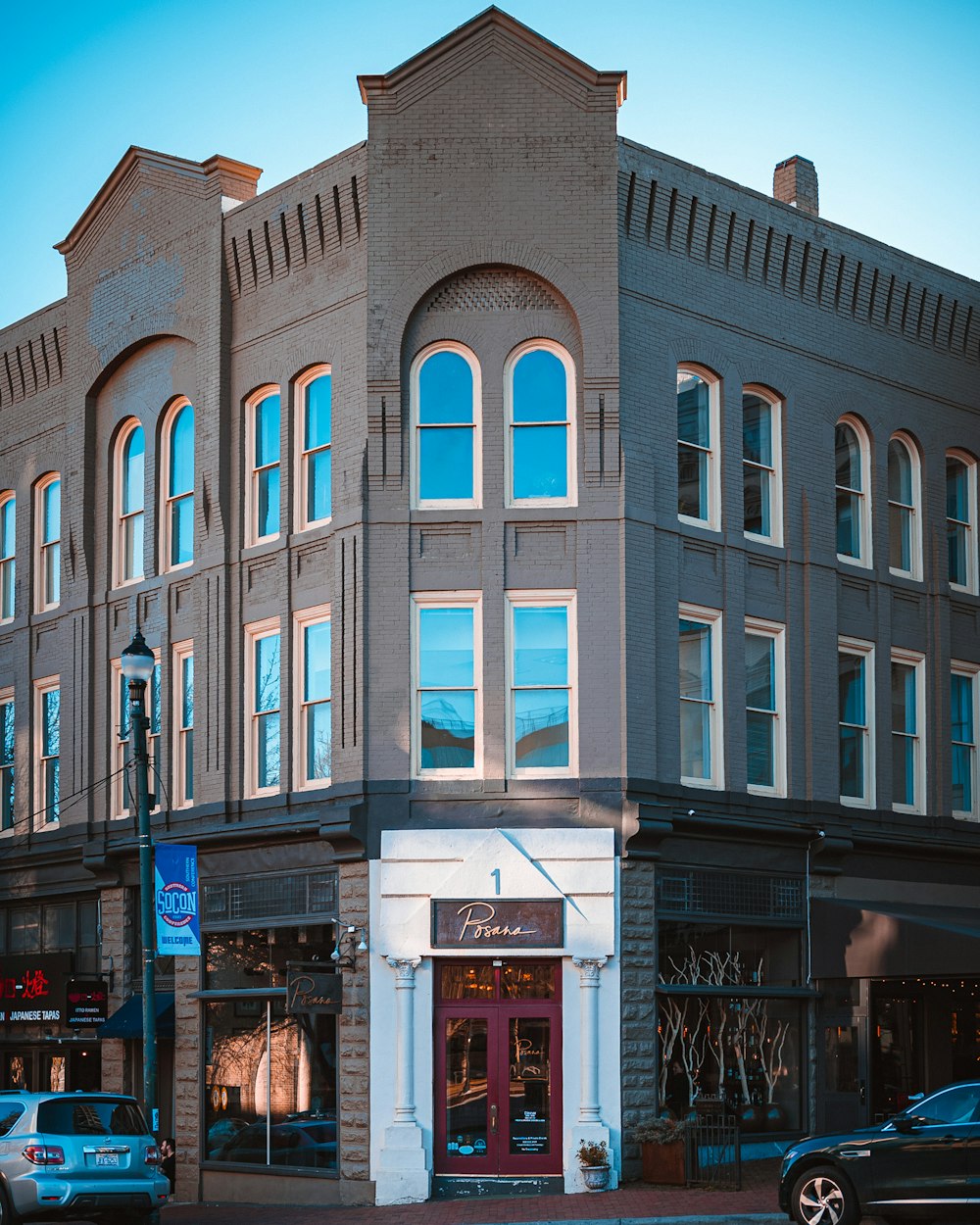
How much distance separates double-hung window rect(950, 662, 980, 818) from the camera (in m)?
30.5

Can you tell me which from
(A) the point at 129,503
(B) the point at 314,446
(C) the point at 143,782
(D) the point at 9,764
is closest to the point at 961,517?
(B) the point at 314,446

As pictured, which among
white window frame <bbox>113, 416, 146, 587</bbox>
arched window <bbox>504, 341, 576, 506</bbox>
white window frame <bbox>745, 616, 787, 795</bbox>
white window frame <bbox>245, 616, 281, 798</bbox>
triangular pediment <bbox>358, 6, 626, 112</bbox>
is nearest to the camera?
arched window <bbox>504, 341, 576, 506</bbox>

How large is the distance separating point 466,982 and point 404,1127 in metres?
2.03

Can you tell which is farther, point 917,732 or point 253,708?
point 917,732

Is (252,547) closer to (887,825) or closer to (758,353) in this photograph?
(758,353)

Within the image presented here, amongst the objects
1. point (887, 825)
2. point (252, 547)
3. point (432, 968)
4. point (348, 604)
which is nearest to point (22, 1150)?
point (432, 968)

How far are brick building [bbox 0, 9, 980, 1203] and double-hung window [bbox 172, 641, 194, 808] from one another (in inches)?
2.3

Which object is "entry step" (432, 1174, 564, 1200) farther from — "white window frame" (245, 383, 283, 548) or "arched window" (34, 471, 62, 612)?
"arched window" (34, 471, 62, 612)

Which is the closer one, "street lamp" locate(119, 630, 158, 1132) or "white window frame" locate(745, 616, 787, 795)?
"street lamp" locate(119, 630, 158, 1132)

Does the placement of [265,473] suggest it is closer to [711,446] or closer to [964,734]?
[711,446]

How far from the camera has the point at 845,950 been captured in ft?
87.2

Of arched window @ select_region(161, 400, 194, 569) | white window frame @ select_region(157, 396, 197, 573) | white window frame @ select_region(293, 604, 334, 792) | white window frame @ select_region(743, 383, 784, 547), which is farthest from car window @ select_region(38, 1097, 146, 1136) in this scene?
white window frame @ select_region(743, 383, 784, 547)

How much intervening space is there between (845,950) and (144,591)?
1241 centimetres

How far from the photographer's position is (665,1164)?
2347 centimetres
